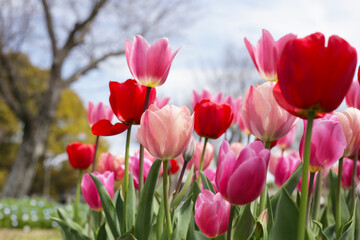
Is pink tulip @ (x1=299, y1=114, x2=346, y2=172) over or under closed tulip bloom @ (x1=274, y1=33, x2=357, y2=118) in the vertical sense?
under

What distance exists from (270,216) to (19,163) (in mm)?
12439

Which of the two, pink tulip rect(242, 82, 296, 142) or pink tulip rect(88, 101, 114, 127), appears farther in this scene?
pink tulip rect(88, 101, 114, 127)

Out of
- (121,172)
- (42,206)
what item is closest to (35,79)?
(42,206)

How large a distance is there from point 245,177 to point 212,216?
0.21 m

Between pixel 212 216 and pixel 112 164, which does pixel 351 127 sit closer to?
pixel 212 216

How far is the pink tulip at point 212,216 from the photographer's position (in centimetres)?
97

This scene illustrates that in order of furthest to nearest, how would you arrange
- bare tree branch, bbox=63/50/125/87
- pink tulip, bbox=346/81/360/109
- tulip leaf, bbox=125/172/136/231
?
1. bare tree branch, bbox=63/50/125/87
2. pink tulip, bbox=346/81/360/109
3. tulip leaf, bbox=125/172/136/231

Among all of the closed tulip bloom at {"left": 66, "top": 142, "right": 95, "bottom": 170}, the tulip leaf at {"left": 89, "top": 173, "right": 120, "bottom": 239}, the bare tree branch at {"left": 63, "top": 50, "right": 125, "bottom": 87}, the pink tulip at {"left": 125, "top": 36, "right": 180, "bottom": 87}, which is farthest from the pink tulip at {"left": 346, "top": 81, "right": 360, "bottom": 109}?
the bare tree branch at {"left": 63, "top": 50, "right": 125, "bottom": 87}

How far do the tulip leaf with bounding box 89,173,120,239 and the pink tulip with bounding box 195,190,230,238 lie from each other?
1.10ft

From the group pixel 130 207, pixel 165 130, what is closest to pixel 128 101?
pixel 165 130

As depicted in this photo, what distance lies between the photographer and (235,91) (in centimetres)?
1559

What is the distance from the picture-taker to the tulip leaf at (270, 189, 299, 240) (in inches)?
30.5

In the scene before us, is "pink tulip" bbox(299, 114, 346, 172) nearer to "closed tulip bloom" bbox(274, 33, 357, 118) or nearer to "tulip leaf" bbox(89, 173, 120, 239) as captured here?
"closed tulip bloom" bbox(274, 33, 357, 118)

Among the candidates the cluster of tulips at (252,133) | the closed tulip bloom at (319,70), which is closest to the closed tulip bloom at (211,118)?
the cluster of tulips at (252,133)
